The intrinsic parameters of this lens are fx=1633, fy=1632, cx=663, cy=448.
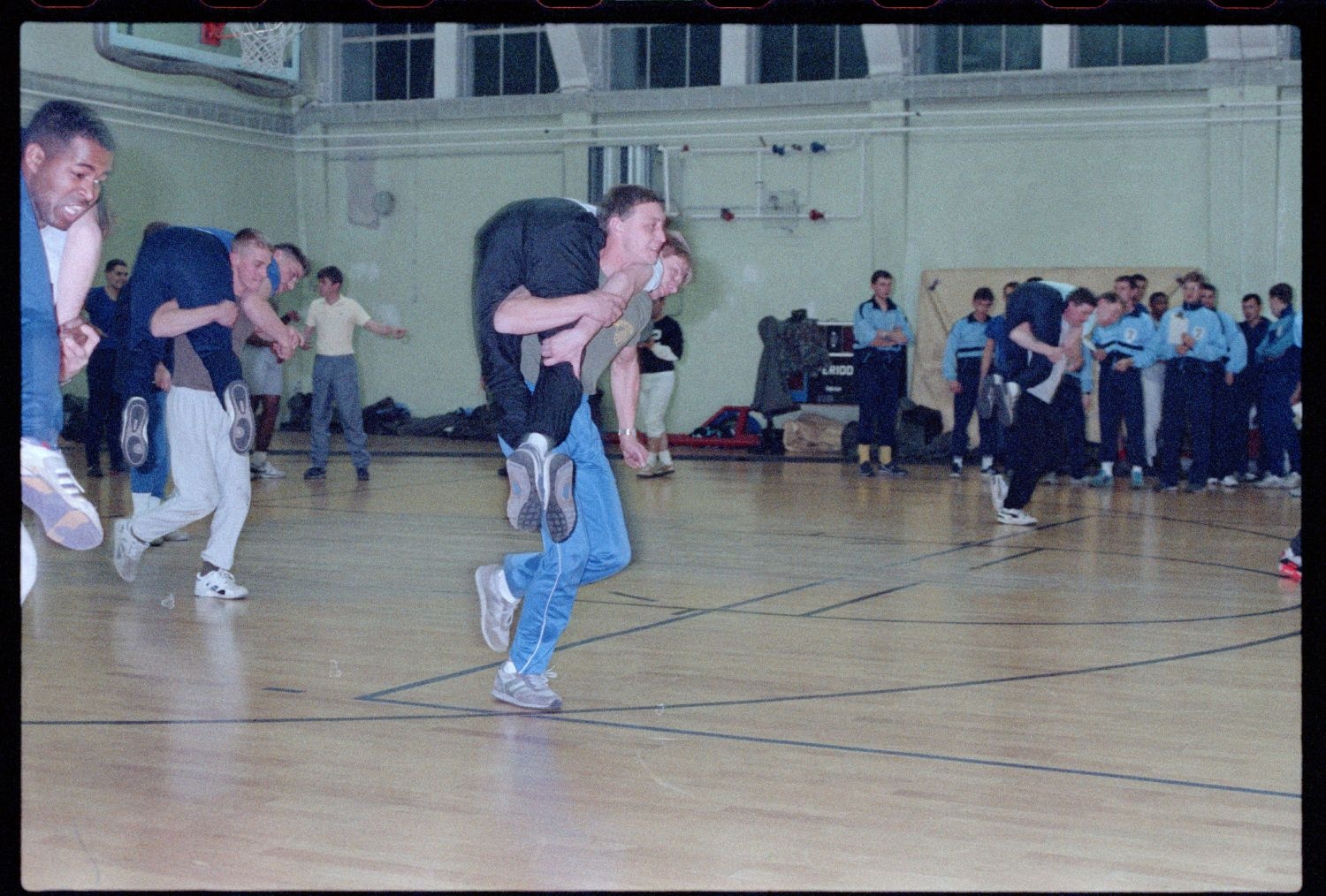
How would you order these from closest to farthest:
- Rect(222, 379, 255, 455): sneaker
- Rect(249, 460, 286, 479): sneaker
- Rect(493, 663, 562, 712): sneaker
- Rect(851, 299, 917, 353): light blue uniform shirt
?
Rect(493, 663, 562, 712): sneaker, Rect(222, 379, 255, 455): sneaker, Rect(249, 460, 286, 479): sneaker, Rect(851, 299, 917, 353): light blue uniform shirt

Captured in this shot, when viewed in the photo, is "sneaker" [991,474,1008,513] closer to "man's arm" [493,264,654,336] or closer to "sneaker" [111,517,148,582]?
"sneaker" [111,517,148,582]

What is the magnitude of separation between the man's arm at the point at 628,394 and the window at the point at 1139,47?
506 inches

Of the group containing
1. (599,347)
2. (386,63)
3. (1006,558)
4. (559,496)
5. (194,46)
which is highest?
(386,63)

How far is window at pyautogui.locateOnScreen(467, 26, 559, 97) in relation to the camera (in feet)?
64.6

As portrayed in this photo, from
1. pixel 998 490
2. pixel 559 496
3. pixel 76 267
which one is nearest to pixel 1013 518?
pixel 998 490

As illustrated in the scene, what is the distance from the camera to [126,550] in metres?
7.48

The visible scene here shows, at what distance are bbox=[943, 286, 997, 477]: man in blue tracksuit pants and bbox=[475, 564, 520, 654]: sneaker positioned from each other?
9.67 meters

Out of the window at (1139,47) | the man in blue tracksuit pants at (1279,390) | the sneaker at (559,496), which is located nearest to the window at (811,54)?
the window at (1139,47)

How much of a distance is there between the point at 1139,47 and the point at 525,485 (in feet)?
46.0

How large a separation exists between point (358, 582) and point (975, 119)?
11.5 m

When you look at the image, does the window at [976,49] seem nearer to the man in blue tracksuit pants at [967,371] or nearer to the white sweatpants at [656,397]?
the man in blue tracksuit pants at [967,371]

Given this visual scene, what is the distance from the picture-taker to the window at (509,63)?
19703 millimetres

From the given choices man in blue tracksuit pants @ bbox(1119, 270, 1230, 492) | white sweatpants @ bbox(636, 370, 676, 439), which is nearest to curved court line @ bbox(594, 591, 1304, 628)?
man in blue tracksuit pants @ bbox(1119, 270, 1230, 492)

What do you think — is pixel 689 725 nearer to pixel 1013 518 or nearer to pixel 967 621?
pixel 967 621
